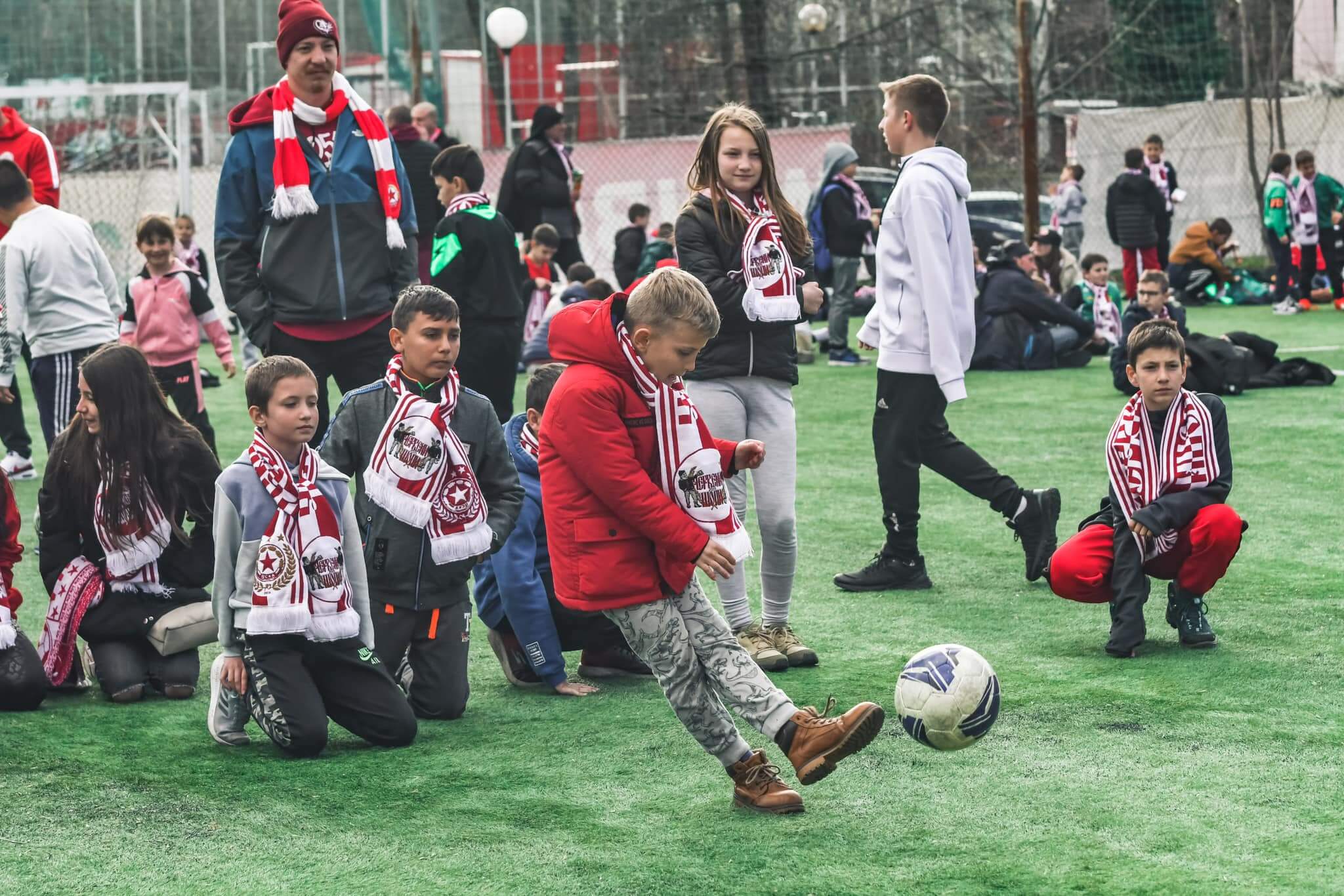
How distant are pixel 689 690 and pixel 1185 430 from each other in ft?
7.54

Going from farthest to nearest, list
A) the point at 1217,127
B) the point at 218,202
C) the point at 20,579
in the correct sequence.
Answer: the point at 1217,127 < the point at 20,579 < the point at 218,202

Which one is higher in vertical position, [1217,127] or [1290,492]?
[1217,127]

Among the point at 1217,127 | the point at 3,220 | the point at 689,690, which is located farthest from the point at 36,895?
the point at 1217,127

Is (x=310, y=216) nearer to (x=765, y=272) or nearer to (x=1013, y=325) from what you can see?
(x=765, y=272)

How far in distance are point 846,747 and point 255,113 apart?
354 cm

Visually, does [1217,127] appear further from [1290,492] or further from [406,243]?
[406,243]

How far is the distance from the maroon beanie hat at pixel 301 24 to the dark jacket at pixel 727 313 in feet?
5.13

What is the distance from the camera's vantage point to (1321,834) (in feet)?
11.8

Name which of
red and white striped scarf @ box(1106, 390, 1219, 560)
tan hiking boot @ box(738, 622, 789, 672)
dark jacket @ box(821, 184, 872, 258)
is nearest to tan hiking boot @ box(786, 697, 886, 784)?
tan hiking boot @ box(738, 622, 789, 672)

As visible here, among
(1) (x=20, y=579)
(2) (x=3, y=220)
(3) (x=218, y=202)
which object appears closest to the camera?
(3) (x=218, y=202)

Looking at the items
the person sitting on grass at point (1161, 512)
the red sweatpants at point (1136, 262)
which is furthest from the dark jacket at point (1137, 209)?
the person sitting on grass at point (1161, 512)

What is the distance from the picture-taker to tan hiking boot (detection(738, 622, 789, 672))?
5.31m

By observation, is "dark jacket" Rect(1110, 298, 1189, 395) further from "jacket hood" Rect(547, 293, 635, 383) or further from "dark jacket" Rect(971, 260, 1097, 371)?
"jacket hood" Rect(547, 293, 635, 383)

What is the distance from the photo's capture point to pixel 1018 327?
44.5 ft
